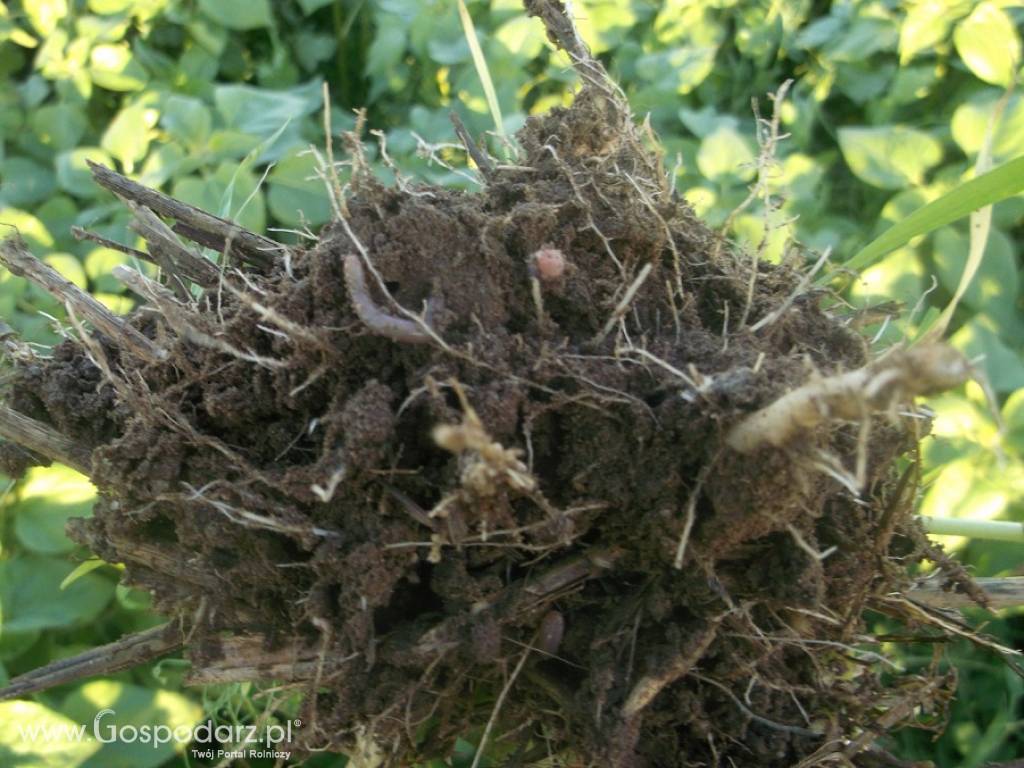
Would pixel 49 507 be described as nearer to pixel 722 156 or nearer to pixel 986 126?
pixel 722 156

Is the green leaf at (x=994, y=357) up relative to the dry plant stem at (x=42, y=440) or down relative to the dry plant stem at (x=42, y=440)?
down

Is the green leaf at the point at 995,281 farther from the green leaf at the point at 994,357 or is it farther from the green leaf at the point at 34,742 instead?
the green leaf at the point at 34,742

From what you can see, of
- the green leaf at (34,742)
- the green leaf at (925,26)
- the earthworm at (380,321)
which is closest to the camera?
the earthworm at (380,321)

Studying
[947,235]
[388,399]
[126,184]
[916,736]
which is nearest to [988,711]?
[916,736]

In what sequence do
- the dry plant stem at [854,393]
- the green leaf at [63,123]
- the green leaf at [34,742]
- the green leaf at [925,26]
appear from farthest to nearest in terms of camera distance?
1. the green leaf at [63,123]
2. the green leaf at [925,26]
3. the green leaf at [34,742]
4. the dry plant stem at [854,393]

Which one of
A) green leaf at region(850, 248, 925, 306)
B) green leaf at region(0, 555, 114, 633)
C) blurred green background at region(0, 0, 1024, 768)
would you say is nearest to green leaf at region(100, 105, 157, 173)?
blurred green background at region(0, 0, 1024, 768)

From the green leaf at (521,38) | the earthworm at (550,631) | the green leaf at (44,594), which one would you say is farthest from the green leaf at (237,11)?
the earthworm at (550,631)

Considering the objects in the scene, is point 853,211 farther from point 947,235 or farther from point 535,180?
point 535,180
